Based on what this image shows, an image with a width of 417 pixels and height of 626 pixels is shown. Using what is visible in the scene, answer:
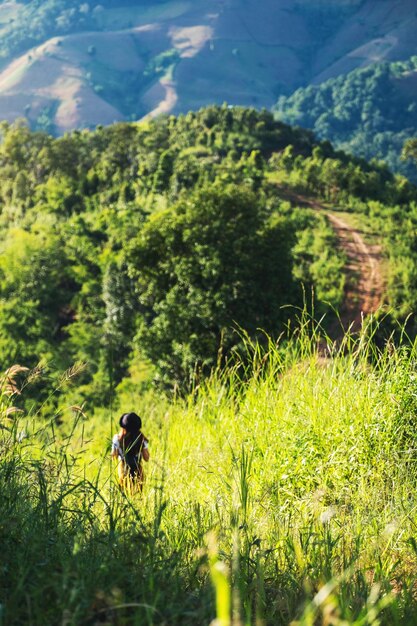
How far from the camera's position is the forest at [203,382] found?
2055 millimetres

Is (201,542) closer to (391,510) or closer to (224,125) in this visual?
(391,510)

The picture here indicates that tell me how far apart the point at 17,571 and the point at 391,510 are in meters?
1.52

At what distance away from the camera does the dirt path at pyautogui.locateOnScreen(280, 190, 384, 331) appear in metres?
27.8

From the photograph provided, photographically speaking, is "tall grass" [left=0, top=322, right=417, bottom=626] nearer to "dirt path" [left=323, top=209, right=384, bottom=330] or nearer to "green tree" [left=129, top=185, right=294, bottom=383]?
"green tree" [left=129, top=185, right=294, bottom=383]

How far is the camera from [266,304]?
2223cm

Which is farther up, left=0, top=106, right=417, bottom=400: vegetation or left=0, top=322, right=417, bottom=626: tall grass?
left=0, top=322, right=417, bottom=626: tall grass

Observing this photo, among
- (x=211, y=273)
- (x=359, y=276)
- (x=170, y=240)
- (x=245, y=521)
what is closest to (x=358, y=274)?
(x=359, y=276)

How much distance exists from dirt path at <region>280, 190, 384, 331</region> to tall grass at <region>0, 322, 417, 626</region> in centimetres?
2172

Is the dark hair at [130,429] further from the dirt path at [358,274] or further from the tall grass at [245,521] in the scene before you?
the dirt path at [358,274]

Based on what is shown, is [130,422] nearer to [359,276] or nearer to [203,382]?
[203,382]

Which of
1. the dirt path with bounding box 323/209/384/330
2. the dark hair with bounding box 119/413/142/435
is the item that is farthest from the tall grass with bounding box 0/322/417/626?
the dirt path with bounding box 323/209/384/330

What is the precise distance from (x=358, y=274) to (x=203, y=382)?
2557 centimetres

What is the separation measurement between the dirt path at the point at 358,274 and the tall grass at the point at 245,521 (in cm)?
2172

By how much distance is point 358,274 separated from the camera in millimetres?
30281
